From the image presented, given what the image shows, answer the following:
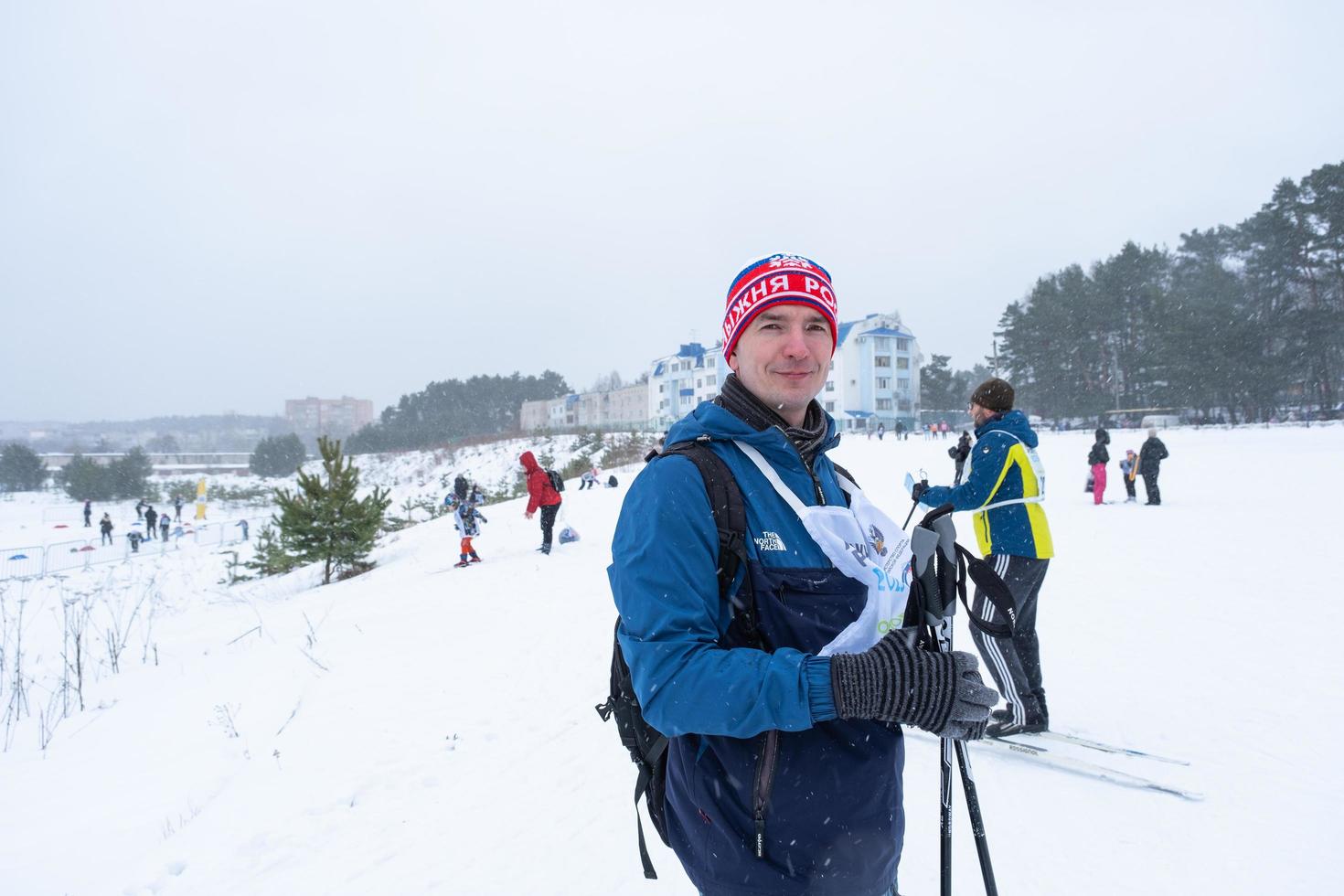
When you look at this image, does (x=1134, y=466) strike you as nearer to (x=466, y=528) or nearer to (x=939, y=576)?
(x=466, y=528)

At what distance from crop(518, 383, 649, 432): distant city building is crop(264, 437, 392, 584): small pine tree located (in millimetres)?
77805

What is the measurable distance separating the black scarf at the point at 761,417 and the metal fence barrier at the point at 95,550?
23.5 meters

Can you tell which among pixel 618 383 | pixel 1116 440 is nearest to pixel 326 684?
pixel 1116 440

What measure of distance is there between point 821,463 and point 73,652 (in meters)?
12.0

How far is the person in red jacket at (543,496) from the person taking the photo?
39.9 ft

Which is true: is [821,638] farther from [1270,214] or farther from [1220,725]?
[1270,214]

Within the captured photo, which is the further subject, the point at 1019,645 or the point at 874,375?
the point at 874,375

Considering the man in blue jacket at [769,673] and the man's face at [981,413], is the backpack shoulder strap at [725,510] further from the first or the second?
the man's face at [981,413]

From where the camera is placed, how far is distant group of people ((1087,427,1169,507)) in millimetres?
14211

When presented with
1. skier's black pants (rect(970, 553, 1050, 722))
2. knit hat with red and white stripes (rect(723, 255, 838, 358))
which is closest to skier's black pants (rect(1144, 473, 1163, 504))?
skier's black pants (rect(970, 553, 1050, 722))

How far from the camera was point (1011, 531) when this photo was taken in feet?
12.8

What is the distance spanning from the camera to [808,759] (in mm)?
1494

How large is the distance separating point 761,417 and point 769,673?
2.19 ft

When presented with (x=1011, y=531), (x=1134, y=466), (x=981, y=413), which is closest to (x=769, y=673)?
(x=1011, y=531)
